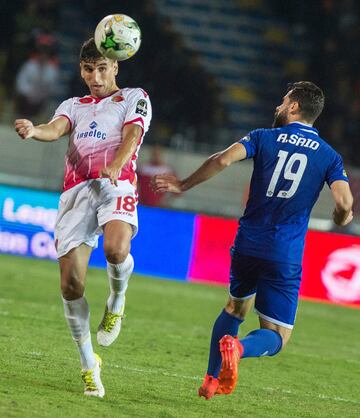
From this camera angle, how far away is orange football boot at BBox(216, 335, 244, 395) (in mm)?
6344

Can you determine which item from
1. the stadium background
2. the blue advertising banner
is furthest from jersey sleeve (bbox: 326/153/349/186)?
the blue advertising banner

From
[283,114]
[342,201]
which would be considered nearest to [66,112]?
[283,114]

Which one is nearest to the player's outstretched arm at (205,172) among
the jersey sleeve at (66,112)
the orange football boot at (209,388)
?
the jersey sleeve at (66,112)

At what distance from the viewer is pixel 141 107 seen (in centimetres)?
720

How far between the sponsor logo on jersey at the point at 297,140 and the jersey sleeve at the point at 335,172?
16 cm

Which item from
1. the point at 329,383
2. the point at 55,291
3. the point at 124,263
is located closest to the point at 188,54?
the point at 55,291

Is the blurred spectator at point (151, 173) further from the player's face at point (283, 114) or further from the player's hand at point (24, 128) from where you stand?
the player's hand at point (24, 128)

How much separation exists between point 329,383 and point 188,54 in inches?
501

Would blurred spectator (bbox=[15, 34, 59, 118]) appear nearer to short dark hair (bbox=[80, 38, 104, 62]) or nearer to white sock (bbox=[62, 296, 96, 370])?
short dark hair (bbox=[80, 38, 104, 62])

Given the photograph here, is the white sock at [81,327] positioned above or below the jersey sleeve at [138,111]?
below

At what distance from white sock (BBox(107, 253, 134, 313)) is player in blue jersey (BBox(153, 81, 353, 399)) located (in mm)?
740

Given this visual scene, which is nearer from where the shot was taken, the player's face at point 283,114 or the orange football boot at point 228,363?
the orange football boot at point 228,363

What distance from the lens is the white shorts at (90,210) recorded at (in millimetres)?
6910

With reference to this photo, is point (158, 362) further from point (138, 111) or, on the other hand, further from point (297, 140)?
point (297, 140)
